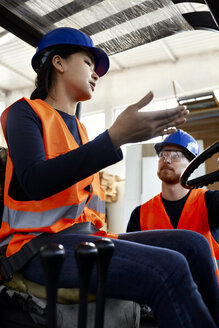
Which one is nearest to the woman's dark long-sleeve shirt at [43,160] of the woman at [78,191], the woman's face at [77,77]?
the woman at [78,191]

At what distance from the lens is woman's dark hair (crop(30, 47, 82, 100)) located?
141cm

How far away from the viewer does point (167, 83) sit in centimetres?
753

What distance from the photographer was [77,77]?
1.37 m

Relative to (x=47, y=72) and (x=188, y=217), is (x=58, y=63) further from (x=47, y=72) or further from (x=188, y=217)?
(x=188, y=217)

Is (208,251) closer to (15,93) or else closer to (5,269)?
(5,269)

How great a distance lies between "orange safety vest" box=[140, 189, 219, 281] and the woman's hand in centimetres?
143

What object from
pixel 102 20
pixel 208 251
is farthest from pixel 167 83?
pixel 208 251

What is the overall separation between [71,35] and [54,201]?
689 millimetres

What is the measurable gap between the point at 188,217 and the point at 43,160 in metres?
1.48

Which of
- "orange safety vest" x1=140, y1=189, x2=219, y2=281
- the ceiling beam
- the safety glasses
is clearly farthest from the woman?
the safety glasses

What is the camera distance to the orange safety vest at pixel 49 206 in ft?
3.48

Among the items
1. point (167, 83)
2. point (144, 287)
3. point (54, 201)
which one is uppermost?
point (167, 83)

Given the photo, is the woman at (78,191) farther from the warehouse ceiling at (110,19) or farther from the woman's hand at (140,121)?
the warehouse ceiling at (110,19)

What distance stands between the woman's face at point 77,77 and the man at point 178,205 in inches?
48.4
